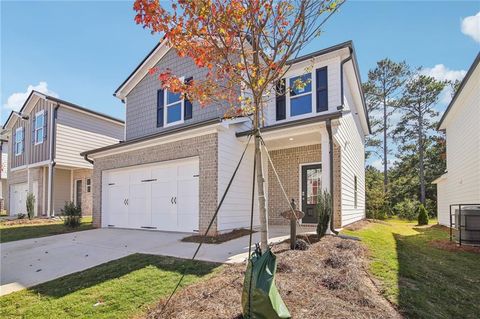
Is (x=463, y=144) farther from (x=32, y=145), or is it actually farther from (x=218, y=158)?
(x=32, y=145)

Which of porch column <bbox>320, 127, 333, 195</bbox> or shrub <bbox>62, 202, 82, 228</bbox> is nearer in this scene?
porch column <bbox>320, 127, 333, 195</bbox>

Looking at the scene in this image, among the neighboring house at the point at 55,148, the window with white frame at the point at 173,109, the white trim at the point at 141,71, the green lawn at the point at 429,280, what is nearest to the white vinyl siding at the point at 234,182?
the window with white frame at the point at 173,109

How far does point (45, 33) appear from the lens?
9945 millimetres

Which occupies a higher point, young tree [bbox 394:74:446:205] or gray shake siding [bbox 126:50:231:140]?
young tree [bbox 394:74:446:205]

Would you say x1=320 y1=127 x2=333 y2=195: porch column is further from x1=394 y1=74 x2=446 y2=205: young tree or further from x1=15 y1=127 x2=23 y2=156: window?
x1=394 y1=74 x2=446 y2=205: young tree

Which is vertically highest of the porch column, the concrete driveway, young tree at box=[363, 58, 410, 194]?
young tree at box=[363, 58, 410, 194]

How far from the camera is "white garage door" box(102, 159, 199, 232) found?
994cm

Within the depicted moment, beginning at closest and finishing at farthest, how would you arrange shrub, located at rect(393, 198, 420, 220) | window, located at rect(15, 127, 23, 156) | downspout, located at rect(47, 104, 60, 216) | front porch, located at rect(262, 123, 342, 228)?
front porch, located at rect(262, 123, 342, 228), downspout, located at rect(47, 104, 60, 216), window, located at rect(15, 127, 23, 156), shrub, located at rect(393, 198, 420, 220)

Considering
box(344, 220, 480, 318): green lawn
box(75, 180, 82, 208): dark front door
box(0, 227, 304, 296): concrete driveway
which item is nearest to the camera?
box(344, 220, 480, 318): green lawn

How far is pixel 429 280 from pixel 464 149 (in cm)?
930

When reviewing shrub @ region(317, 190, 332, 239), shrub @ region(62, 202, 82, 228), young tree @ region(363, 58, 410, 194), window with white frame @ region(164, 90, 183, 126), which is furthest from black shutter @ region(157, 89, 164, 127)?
young tree @ region(363, 58, 410, 194)

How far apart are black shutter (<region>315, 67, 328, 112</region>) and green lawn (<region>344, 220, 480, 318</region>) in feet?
17.3

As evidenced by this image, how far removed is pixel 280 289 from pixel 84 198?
61.8 feet

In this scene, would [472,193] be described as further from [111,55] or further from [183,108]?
[111,55]
